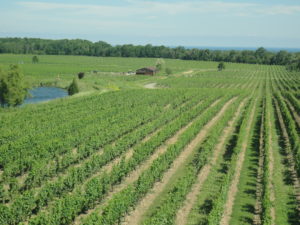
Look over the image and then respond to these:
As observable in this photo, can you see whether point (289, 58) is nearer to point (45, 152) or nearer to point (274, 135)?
point (274, 135)

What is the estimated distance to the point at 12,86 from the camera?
161ft

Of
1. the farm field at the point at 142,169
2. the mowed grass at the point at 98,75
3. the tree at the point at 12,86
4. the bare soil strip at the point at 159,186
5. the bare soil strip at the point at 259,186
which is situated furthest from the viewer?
the mowed grass at the point at 98,75

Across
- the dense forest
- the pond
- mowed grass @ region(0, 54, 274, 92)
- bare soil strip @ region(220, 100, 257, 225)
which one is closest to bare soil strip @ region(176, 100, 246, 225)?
bare soil strip @ region(220, 100, 257, 225)

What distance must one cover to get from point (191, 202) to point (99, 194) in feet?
16.9

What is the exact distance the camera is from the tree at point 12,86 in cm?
4900

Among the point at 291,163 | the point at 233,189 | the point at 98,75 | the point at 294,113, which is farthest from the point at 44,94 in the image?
→ the point at 233,189

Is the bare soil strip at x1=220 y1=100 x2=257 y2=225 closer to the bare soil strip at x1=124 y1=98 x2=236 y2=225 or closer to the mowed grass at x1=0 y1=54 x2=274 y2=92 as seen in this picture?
the bare soil strip at x1=124 y1=98 x2=236 y2=225

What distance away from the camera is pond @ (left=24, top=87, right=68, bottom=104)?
204 feet

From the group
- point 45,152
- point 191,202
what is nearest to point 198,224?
point 191,202

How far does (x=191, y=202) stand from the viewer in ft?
60.3

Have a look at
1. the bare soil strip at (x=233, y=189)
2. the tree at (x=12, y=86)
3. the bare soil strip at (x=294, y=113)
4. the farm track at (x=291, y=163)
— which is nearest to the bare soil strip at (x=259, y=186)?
the bare soil strip at (x=233, y=189)

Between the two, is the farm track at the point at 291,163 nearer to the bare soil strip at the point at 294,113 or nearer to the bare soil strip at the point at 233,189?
the bare soil strip at the point at 294,113

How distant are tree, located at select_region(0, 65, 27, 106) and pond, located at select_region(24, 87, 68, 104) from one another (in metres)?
9.06

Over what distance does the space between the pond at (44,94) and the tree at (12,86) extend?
906cm
